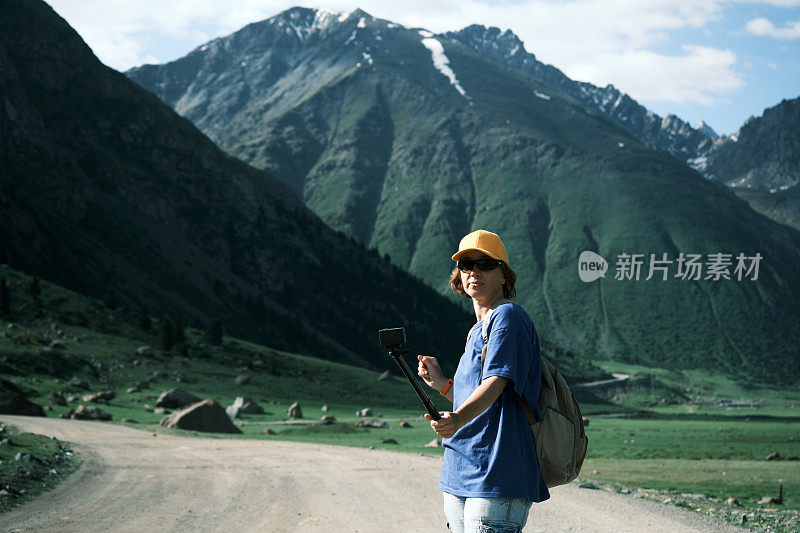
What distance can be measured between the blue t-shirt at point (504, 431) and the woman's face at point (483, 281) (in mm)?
468

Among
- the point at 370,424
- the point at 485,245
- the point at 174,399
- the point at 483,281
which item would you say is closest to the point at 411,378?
the point at 483,281

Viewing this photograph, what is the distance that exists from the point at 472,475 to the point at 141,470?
22182 millimetres

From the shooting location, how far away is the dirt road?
16.0 metres

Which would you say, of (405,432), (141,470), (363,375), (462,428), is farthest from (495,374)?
(363,375)

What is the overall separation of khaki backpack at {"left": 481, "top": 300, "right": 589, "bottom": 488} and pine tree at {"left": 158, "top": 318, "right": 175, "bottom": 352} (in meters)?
98.6

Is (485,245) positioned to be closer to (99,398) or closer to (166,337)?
(99,398)

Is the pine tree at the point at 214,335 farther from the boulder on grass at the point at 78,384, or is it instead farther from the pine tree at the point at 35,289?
the boulder on grass at the point at 78,384

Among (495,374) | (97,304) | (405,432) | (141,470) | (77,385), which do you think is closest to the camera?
(495,374)

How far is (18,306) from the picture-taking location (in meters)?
95.8

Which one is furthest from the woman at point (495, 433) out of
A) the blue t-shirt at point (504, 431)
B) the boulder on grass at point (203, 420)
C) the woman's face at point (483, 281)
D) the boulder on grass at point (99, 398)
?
the boulder on grass at point (99, 398)

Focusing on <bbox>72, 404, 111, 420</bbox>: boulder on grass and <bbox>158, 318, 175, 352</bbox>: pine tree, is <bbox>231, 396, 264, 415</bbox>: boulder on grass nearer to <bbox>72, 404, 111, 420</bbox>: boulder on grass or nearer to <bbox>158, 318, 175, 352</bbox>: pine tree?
<bbox>72, 404, 111, 420</bbox>: boulder on grass

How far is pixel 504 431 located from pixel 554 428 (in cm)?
51

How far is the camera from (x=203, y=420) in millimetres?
46562

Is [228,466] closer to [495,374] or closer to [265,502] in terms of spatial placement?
[265,502]
